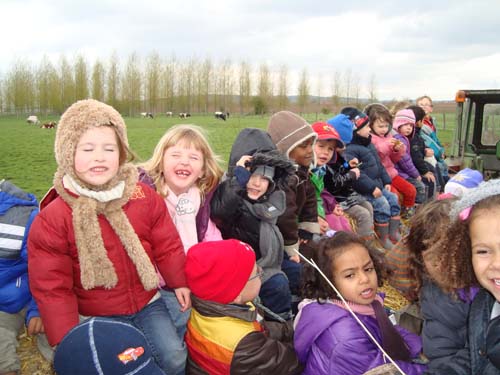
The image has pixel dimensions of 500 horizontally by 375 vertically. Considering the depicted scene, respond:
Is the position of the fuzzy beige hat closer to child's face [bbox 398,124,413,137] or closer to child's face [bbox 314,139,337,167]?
child's face [bbox 314,139,337,167]

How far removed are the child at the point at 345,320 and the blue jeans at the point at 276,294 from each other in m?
0.40

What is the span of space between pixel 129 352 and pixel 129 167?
1.18m

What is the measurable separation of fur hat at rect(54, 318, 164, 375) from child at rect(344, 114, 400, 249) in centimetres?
390

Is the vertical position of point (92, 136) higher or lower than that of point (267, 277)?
higher

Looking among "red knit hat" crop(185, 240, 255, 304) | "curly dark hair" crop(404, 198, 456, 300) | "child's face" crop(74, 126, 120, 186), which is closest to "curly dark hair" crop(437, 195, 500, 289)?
"curly dark hair" crop(404, 198, 456, 300)

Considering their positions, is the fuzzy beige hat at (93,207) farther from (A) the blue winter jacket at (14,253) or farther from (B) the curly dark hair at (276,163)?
(B) the curly dark hair at (276,163)

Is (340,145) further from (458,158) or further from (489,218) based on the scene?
(458,158)

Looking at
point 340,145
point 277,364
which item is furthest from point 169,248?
point 340,145

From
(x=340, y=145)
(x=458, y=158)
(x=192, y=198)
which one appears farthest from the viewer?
(x=458, y=158)

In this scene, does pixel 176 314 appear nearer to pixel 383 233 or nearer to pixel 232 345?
pixel 232 345

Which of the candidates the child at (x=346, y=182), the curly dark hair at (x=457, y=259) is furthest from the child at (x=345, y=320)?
the child at (x=346, y=182)

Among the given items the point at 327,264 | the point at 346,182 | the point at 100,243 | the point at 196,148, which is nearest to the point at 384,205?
the point at 346,182

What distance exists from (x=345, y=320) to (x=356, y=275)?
335 millimetres

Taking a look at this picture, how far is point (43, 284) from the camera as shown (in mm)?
2283
